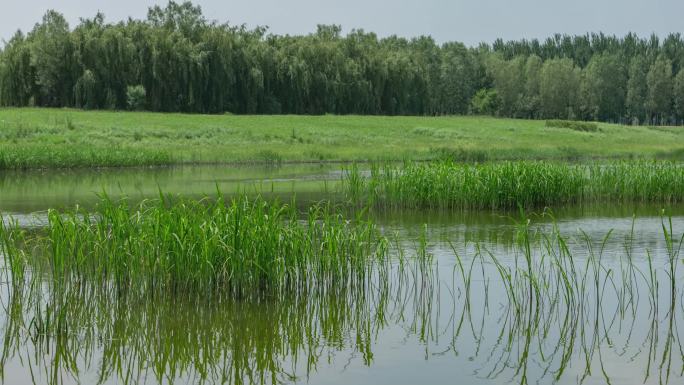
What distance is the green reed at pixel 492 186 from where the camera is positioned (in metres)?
21.6

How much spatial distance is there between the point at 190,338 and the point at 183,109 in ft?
237

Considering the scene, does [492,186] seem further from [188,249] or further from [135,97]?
[135,97]

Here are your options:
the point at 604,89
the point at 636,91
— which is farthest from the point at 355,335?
the point at 636,91

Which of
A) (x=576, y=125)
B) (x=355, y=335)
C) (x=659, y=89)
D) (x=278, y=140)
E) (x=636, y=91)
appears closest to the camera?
(x=355, y=335)

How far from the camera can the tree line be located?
74.1 meters

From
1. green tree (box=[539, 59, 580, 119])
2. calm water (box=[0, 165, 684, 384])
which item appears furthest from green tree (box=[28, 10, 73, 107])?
green tree (box=[539, 59, 580, 119])

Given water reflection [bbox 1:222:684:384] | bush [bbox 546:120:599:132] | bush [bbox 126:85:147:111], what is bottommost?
water reflection [bbox 1:222:684:384]

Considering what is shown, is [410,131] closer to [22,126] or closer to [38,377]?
[22,126]

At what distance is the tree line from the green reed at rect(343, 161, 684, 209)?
54621 millimetres

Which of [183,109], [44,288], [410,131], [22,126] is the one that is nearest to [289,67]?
[183,109]

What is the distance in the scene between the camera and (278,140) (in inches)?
2205

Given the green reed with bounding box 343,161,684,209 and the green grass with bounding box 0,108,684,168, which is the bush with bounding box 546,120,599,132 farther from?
the green reed with bounding box 343,161,684,209

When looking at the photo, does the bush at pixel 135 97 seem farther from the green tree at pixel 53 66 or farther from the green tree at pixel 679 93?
the green tree at pixel 679 93

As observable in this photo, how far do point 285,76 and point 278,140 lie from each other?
108 ft
